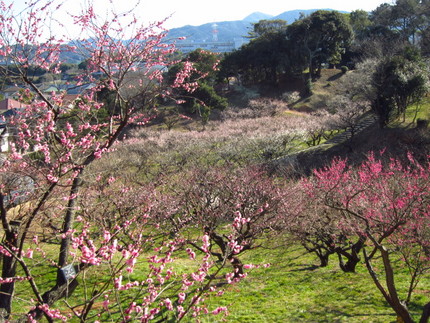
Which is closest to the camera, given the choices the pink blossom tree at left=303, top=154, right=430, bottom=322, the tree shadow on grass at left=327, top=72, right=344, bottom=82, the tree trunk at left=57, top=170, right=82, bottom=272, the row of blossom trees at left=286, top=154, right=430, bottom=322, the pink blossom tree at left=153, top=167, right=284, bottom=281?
the tree trunk at left=57, top=170, right=82, bottom=272

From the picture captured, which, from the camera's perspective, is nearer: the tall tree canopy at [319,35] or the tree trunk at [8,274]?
the tree trunk at [8,274]

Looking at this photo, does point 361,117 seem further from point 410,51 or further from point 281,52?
point 281,52

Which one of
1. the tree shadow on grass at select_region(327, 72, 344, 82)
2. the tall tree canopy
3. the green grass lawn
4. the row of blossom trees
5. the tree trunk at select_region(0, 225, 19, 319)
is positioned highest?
the tall tree canopy

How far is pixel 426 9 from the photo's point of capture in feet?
144

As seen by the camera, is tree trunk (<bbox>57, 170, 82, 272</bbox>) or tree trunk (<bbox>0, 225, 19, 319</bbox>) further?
tree trunk (<bbox>57, 170, 82, 272</bbox>)

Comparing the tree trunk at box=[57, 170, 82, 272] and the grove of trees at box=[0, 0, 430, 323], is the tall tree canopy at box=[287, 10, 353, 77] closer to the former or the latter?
the grove of trees at box=[0, 0, 430, 323]

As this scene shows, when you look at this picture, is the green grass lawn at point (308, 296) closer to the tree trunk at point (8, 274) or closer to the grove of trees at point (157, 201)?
the grove of trees at point (157, 201)

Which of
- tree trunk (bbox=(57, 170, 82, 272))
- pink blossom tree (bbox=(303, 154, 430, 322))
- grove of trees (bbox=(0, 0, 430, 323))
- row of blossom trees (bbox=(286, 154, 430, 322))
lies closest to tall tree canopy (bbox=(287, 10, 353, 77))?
grove of trees (bbox=(0, 0, 430, 323))

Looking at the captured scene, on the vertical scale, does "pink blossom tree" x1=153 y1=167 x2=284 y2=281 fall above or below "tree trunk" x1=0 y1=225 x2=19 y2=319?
below

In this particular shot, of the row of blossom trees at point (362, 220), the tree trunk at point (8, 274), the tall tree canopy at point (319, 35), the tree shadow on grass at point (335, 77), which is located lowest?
the row of blossom trees at point (362, 220)

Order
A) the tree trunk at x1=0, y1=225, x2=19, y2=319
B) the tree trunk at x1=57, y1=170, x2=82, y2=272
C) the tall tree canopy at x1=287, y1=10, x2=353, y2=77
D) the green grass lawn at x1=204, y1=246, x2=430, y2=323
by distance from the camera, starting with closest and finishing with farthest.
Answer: the tree trunk at x1=0, y1=225, x2=19, y2=319 → the tree trunk at x1=57, y1=170, x2=82, y2=272 → the green grass lawn at x1=204, y1=246, x2=430, y2=323 → the tall tree canopy at x1=287, y1=10, x2=353, y2=77

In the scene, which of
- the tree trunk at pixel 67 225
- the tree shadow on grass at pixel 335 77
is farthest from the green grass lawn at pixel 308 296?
the tree shadow on grass at pixel 335 77

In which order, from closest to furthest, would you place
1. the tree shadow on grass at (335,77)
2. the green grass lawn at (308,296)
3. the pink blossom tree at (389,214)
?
the green grass lawn at (308,296) < the pink blossom tree at (389,214) < the tree shadow on grass at (335,77)

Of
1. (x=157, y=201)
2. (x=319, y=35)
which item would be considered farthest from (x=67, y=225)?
(x=319, y=35)
